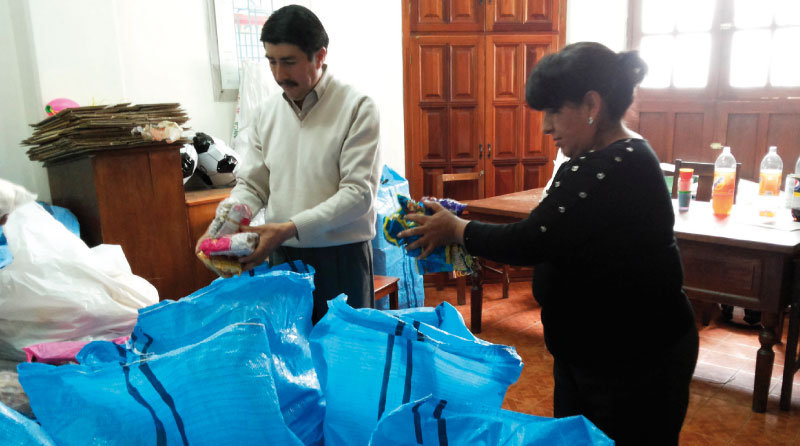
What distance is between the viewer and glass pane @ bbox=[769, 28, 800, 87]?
4000 mm

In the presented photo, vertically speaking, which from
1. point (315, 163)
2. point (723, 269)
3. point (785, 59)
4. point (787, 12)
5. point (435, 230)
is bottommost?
point (723, 269)

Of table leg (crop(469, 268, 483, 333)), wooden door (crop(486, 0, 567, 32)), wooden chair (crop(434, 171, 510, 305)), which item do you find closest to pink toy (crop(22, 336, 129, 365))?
table leg (crop(469, 268, 483, 333))

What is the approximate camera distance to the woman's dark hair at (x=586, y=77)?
1.12 metres

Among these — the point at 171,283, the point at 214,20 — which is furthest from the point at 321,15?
the point at 171,283

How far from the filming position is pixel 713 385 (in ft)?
9.52

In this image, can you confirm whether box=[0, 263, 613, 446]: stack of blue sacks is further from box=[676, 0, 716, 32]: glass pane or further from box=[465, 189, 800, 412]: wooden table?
box=[676, 0, 716, 32]: glass pane

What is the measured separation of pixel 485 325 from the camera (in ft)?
12.3

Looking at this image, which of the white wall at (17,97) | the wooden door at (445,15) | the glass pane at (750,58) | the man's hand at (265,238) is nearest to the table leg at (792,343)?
the man's hand at (265,238)

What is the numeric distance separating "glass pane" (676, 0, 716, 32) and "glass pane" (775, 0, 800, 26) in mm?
397

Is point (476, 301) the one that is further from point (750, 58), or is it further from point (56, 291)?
point (750, 58)

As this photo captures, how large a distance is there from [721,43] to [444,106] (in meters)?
1.98

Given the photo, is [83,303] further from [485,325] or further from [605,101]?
[485,325]

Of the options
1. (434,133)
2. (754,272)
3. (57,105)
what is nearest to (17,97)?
(57,105)

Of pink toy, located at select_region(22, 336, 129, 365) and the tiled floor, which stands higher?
pink toy, located at select_region(22, 336, 129, 365)
